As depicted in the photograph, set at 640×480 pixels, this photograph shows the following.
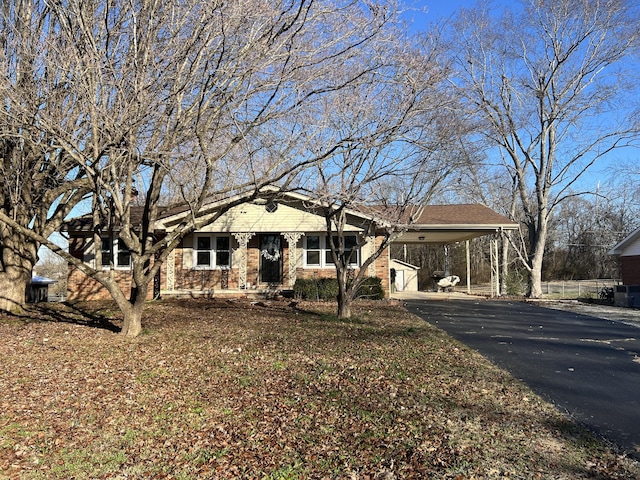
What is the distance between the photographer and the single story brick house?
17531mm

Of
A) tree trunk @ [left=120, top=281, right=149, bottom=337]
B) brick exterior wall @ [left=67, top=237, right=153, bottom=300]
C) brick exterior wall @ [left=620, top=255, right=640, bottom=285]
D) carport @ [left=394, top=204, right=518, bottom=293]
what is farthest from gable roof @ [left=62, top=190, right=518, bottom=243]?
brick exterior wall @ [left=620, top=255, right=640, bottom=285]

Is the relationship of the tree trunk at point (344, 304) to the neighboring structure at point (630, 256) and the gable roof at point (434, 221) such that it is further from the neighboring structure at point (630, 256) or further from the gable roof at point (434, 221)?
the neighboring structure at point (630, 256)

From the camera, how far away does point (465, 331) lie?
35.8 ft

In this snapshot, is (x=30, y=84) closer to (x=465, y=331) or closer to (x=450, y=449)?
(x=450, y=449)

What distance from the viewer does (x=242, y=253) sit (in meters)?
18.0

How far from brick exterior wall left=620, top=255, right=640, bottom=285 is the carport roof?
7.70 metres

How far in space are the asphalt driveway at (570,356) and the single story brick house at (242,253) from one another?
4.30m

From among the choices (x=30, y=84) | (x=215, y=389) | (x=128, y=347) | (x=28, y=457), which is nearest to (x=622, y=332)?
(x=215, y=389)

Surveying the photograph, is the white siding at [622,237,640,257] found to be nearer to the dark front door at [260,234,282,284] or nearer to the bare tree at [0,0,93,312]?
the dark front door at [260,234,282,284]

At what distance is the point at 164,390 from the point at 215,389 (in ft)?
1.96

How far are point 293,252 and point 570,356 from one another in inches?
439

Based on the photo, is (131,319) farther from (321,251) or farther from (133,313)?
(321,251)

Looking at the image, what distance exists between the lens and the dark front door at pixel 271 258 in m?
18.5

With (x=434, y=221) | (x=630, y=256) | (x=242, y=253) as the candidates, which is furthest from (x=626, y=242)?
(x=242, y=253)
